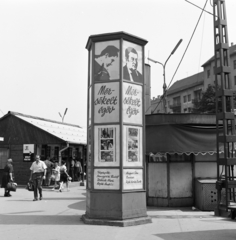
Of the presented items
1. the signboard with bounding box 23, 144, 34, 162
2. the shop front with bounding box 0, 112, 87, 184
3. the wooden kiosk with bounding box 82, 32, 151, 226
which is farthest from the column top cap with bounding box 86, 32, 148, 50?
the signboard with bounding box 23, 144, 34, 162

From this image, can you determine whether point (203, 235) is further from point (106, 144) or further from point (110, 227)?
point (106, 144)

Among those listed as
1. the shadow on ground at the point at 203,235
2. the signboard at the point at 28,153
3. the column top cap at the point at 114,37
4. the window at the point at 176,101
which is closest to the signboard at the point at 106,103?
the column top cap at the point at 114,37

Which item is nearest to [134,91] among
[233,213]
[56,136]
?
[233,213]

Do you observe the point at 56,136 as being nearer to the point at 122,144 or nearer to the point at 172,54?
the point at 172,54

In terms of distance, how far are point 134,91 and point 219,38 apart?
11.1 feet

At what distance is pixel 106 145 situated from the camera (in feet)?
27.6

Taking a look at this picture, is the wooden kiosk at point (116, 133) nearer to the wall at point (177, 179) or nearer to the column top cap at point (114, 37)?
the column top cap at point (114, 37)

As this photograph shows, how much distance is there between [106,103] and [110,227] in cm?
300

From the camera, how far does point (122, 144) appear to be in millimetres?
8273

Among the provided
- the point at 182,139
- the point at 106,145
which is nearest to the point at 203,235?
the point at 106,145

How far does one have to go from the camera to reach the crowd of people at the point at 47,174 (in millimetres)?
13148

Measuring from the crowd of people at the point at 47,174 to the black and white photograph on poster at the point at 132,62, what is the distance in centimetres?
624

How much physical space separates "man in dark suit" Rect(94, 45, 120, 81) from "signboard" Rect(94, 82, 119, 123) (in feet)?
0.72

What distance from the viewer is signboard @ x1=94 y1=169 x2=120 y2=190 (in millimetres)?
8203
